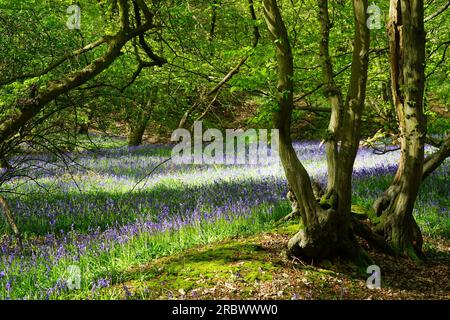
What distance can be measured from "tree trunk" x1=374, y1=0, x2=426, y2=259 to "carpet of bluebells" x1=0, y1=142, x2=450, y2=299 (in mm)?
1674

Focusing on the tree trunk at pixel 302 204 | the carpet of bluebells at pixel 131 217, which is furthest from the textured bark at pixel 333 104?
the carpet of bluebells at pixel 131 217

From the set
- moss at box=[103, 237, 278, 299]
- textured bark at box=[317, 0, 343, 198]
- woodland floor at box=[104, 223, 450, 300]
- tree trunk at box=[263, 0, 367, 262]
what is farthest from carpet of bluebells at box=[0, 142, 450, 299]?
textured bark at box=[317, 0, 343, 198]

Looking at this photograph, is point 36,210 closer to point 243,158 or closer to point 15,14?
point 15,14

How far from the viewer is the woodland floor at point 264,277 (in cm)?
396

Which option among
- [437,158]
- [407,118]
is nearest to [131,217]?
[407,118]

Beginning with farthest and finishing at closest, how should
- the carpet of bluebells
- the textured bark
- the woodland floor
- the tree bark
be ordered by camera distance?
the tree bark → the textured bark → the carpet of bluebells → the woodland floor

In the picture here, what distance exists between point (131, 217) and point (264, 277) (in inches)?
171

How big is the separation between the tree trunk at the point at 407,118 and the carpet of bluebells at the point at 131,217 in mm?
1674

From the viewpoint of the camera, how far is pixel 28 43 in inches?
278

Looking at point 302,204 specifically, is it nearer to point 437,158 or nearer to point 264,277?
point 264,277

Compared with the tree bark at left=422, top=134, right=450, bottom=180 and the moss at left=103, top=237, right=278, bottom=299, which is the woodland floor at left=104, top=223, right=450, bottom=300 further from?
the tree bark at left=422, top=134, right=450, bottom=180

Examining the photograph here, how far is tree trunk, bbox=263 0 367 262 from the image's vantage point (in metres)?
4.79
